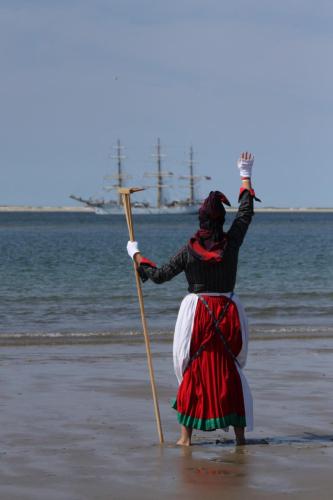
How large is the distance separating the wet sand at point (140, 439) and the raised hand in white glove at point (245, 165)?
5.63 feet

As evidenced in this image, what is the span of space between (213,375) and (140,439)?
734 millimetres

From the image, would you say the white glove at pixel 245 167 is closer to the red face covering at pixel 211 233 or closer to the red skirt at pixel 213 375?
the red face covering at pixel 211 233

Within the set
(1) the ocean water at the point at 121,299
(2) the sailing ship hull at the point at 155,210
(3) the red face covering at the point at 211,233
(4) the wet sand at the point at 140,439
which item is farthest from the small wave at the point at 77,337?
(2) the sailing ship hull at the point at 155,210

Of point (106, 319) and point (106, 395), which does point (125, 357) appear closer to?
point (106, 395)

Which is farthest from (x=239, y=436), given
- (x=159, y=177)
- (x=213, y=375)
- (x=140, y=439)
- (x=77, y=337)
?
(x=159, y=177)

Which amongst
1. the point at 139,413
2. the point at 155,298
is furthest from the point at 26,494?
the point at 155,298

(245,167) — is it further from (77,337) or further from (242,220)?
(77,337)

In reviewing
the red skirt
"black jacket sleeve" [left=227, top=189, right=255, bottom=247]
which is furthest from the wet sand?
"black jacket sleeve" [left=227, top=189, right=255, bottom=247]

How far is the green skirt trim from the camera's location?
280 inches

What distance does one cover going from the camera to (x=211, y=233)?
23.6 ft

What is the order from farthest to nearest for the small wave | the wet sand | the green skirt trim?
the small wave → the green skirt trim → the wet sand

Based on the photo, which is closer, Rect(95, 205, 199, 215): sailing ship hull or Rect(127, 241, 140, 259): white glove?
Rect(127, 241, 140, 259): white glove

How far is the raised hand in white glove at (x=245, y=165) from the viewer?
7.48 m

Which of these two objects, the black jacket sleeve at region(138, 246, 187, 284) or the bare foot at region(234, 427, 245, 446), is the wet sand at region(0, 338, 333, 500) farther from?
the black jacket sleeve at region(138, 246, 187, 284)
